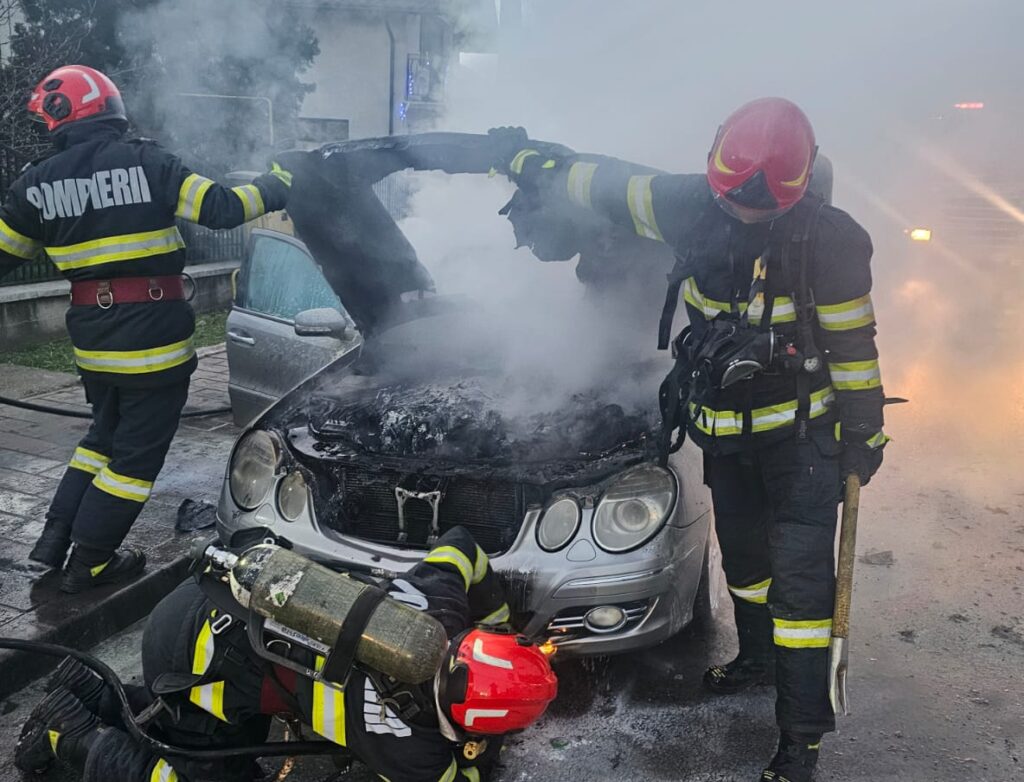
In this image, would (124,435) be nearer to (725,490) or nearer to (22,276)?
(725,490)

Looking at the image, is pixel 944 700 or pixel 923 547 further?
pixel 923 547

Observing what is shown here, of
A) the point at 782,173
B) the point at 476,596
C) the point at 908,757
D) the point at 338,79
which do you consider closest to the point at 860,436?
the point at 782,173

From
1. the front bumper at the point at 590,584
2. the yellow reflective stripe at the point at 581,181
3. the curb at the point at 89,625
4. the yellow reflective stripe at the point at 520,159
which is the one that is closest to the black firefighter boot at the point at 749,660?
the front bumper at the point at 590,584

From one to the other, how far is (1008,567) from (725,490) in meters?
2.14

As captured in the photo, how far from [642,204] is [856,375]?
97 cm

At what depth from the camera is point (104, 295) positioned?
3490 millimetres

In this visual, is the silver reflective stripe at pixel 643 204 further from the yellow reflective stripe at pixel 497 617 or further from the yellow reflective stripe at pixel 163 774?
the yellow reflective stripe at pixel 163 774

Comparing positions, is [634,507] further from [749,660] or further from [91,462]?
[91,462]

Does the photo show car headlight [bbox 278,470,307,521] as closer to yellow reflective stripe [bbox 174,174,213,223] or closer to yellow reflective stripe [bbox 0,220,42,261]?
yellow reflective stripe [bbox 174,174,213,223]

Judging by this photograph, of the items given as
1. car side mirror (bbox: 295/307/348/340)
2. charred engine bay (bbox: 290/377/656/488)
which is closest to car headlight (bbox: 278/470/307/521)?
charred engine bay (bbox: 290/377/656/488)

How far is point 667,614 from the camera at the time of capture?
114 inches

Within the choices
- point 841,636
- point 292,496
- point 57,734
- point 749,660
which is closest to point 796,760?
point 841,636

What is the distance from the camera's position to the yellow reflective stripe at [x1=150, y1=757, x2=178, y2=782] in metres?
2.19

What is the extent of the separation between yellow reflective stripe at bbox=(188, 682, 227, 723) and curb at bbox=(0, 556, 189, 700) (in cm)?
144
